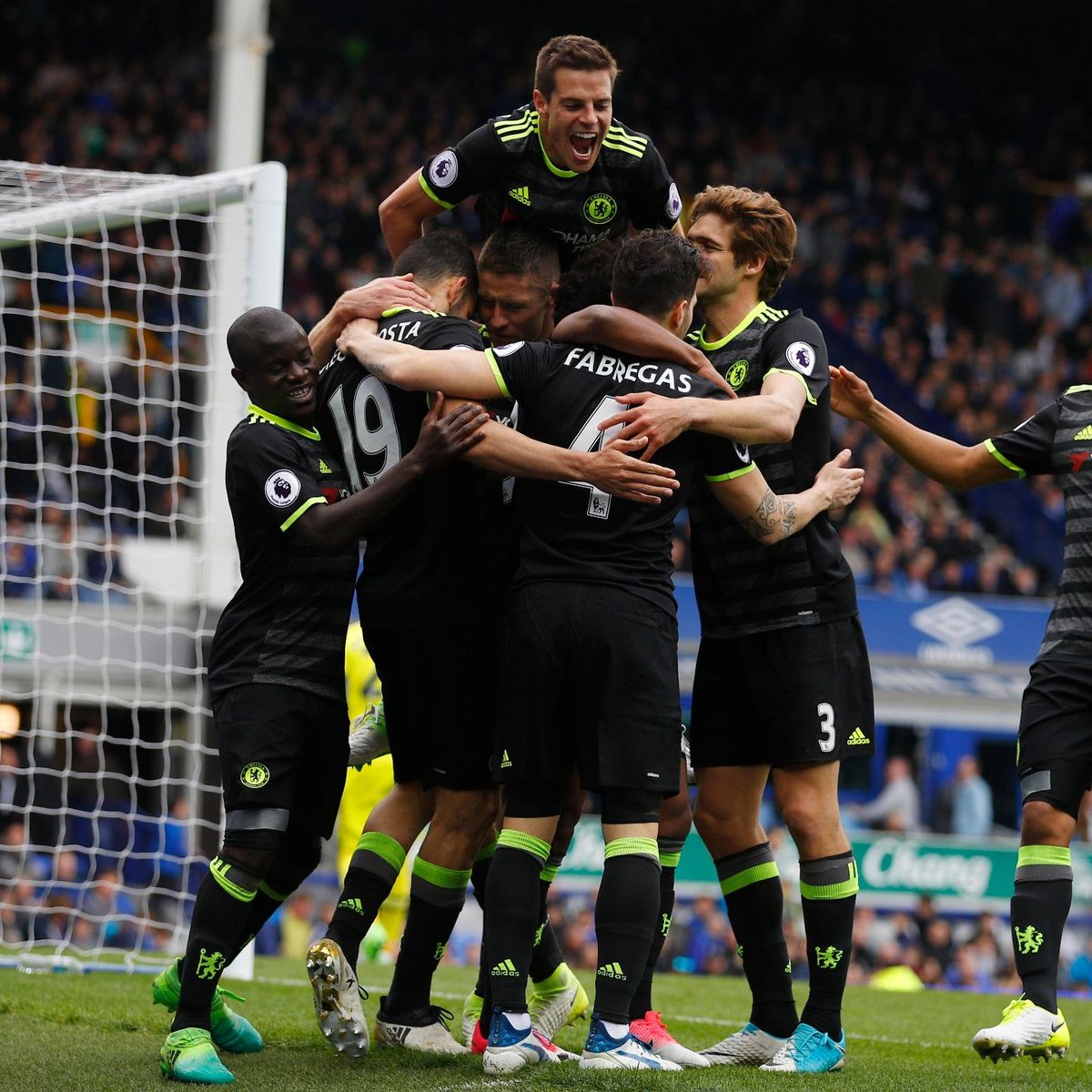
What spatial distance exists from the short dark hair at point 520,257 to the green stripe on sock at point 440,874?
192 centimetres

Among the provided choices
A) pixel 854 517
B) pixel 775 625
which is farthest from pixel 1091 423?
pixel 854 517

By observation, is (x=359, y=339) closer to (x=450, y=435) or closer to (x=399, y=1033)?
(x=450, y=435)

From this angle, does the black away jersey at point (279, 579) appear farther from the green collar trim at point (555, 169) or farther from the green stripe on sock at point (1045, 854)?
the green stripe on sock at point (1045, 854)

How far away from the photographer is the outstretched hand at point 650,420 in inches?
178

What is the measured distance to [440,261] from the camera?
526 cm

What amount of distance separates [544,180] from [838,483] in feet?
4.84

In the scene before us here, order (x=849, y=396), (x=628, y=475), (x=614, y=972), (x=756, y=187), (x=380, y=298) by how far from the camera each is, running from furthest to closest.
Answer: (x=756, y=187), (x=849, y=396), (x=380, y=298), (x=628, y=475), (x=614, y=972)

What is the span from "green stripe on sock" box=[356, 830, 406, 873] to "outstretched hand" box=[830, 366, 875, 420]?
2.10 m

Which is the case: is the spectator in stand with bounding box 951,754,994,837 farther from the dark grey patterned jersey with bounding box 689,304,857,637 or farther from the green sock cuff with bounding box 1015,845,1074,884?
the dark grey patterned jersey with bounding box 689,304,857,637

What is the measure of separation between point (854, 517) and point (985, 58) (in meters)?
12.2

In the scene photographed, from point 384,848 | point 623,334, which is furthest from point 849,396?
point 384,848

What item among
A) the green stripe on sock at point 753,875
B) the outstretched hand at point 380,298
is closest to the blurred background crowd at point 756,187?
the outstretched hand at point 380,298

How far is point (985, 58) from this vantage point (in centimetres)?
2752

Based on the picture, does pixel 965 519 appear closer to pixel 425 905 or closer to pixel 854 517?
pixel 854 517
